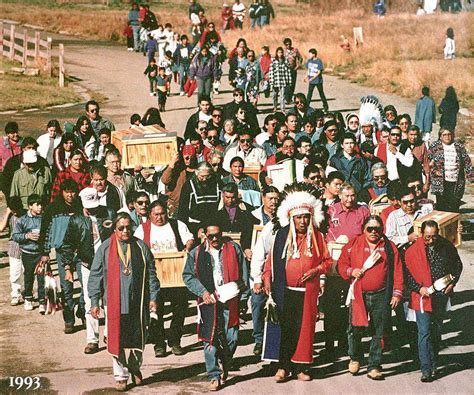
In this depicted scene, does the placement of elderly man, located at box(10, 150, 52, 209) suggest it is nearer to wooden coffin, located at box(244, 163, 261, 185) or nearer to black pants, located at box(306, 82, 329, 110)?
wooden coffin, located at box(244, 163, 261, 185)

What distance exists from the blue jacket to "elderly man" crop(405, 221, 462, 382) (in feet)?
13.7

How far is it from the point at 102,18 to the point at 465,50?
1121 centimetres

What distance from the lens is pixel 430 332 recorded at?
1060 centimetres

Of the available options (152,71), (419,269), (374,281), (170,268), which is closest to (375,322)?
(374,281)

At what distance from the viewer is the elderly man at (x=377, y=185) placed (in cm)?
1280

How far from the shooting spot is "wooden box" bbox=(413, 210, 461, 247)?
11.2 meters

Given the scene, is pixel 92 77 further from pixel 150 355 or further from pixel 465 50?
pixel 150 355

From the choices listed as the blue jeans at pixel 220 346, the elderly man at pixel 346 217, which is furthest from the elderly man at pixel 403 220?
the blue jeans at pixel 220 346

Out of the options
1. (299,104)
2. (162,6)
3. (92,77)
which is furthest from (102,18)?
(299,104)

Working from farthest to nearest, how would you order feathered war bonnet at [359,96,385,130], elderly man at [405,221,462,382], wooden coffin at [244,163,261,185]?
feathered war bonnet at [359,96,385,130], wooden coffin at [244,163,261,185], elderly man at [405,221,462,382]

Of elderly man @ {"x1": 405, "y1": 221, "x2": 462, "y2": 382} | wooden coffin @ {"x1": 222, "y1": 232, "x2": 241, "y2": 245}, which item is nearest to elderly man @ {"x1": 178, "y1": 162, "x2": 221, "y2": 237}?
wooden coffin @ {"x1": 222, "y1": 232, "x2": 241, "y2": 245}

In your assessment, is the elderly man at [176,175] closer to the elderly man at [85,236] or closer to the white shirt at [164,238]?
the elderly man at [85,236]

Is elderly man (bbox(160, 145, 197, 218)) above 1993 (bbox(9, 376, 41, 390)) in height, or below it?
above

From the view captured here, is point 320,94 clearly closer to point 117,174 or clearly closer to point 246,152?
point 246,152
